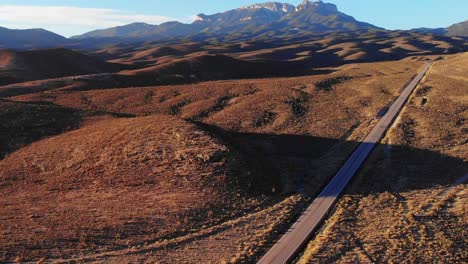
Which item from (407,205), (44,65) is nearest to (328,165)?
(407,205)

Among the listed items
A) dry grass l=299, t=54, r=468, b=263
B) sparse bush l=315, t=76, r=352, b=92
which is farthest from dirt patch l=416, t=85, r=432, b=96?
dry grass l=299, t=54, r=468, b=263

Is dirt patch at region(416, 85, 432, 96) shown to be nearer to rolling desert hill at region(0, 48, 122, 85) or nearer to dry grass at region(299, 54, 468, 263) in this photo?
dry grass at region(299, 54, 468, 263)

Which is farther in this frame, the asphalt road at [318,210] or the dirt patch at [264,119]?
the dirt patch at [264,119]

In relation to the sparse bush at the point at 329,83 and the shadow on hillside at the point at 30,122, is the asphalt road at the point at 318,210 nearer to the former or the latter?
the sparse bush at the point at 329,83

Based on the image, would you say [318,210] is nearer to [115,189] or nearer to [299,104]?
[115,189]

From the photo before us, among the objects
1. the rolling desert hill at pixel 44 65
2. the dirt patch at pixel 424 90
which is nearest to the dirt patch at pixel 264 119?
the dirt patch at pixel 424 90

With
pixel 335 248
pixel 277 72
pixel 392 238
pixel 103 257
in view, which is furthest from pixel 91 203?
pixel 277 72
